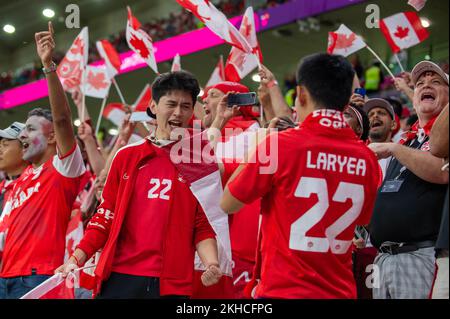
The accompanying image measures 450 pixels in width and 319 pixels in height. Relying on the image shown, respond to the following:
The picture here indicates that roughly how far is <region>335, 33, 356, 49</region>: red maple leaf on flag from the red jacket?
2871mm

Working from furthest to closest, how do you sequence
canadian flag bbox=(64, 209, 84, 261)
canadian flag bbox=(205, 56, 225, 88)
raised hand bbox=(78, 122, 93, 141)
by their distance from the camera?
1. canadian flag bbox=(205, 56, 225, 88)
2. raised hand bbox=(78, 122, 93, 141)
3. canadian flag bbox=(64, 209, 84, 261)

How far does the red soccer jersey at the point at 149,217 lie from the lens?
3.16 m

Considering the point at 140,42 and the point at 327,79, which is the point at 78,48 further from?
the point at 327,79

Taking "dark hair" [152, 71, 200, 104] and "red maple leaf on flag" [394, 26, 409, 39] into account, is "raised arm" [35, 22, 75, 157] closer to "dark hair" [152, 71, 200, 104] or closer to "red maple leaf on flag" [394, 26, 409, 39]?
"dark hair" [152, 71, 200, 104]

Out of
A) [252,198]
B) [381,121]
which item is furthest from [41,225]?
[381,121]

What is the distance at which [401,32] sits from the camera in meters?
5.92

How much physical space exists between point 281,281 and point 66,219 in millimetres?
2198

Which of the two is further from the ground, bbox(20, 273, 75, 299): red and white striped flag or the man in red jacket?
the man in red jacket

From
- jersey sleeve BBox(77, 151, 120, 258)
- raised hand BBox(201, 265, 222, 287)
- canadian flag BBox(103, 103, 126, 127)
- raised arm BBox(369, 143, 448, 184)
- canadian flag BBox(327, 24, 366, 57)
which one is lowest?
raised hand BBox(201, 265, 222, 287)

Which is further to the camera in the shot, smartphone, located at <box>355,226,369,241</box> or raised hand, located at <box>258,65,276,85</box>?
raised hand, located at <box>258,65,276,85</box>

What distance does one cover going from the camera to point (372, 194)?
2717 mm

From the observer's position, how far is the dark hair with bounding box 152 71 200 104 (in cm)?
346

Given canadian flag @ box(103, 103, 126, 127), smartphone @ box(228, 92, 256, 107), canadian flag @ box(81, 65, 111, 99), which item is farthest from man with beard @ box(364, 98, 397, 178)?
canadian flag @ box(81, 65, 111, 99)
